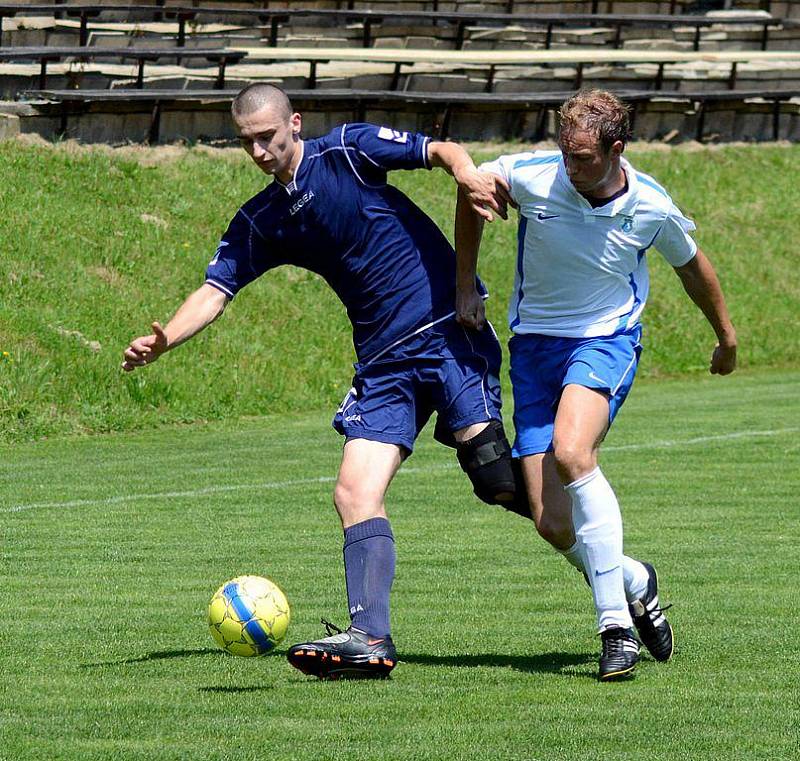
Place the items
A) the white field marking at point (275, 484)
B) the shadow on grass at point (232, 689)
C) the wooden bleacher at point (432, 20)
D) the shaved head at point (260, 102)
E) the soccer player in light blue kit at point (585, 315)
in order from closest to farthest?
the shadow on grass at point (232, 689), the soccer player in light blue kit at point (585, 315), the shaved head at point (260, 102), the white field marking at point (275, 484), the wooden bleacher at point (432, 20)

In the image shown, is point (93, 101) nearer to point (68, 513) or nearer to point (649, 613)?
point (68, 513)

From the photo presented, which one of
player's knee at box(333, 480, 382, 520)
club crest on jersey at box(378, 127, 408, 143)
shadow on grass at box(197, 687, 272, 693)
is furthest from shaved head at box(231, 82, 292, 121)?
shadow on grass at box(197, 687, 272, 693)

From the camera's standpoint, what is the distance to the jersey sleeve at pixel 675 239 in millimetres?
6230

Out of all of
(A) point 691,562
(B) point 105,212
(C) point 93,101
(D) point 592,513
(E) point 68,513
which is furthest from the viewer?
(C) point 93,101

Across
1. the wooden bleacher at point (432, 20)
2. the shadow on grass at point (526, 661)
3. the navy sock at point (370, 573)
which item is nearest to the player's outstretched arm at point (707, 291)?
the shadow on grass at point (526, 661)

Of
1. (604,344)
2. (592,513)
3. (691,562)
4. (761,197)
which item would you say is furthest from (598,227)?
(761,197)

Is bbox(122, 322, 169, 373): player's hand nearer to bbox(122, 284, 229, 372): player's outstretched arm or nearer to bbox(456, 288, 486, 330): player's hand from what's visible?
bbox(122, 284, 229, 372): player's outstretched arm

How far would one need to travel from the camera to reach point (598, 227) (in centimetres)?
611

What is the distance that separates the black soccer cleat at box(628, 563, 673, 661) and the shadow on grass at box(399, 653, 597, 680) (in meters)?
0.24

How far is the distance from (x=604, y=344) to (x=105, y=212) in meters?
15.6

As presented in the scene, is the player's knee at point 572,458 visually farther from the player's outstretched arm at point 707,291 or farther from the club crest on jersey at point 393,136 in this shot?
the club crest on jersey at point 393,136

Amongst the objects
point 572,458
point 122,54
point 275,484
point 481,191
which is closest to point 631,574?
point 572,458

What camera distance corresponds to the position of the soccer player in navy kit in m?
6.21

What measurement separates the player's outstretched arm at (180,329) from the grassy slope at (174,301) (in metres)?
9.60
